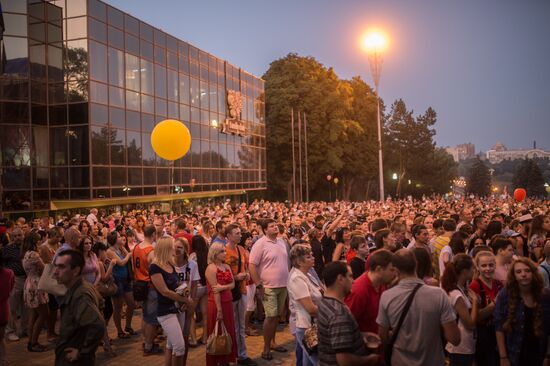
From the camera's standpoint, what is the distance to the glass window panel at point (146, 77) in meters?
27.3

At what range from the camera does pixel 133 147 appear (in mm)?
26203

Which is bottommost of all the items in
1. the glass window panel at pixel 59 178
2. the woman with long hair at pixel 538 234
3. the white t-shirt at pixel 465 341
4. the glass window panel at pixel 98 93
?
the white t-shirt at pixel 465 341

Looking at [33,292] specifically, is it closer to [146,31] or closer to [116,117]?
[116,117]

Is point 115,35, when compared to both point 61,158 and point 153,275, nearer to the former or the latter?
point 61,158

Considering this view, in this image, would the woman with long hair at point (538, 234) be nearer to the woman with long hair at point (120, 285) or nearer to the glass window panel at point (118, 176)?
the woman with long hair at point (120, 285)

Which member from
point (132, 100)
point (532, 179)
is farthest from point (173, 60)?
point (532, 179)

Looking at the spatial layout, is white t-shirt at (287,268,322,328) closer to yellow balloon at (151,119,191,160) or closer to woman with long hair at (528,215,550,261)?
woman with long hair at (528,215,550,261)

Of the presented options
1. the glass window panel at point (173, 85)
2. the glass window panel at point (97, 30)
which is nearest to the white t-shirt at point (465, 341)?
the glass window panel at point (97, 30)

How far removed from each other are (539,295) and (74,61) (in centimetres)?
2343

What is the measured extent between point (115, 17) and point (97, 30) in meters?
1.78

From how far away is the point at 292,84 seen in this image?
47.0m

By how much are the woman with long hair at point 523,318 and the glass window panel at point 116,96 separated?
76.5ft

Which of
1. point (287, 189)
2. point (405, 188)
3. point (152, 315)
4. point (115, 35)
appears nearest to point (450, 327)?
point (152, 315)

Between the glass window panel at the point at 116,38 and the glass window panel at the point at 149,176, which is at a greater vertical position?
the glass window panel at the point at 116,38
